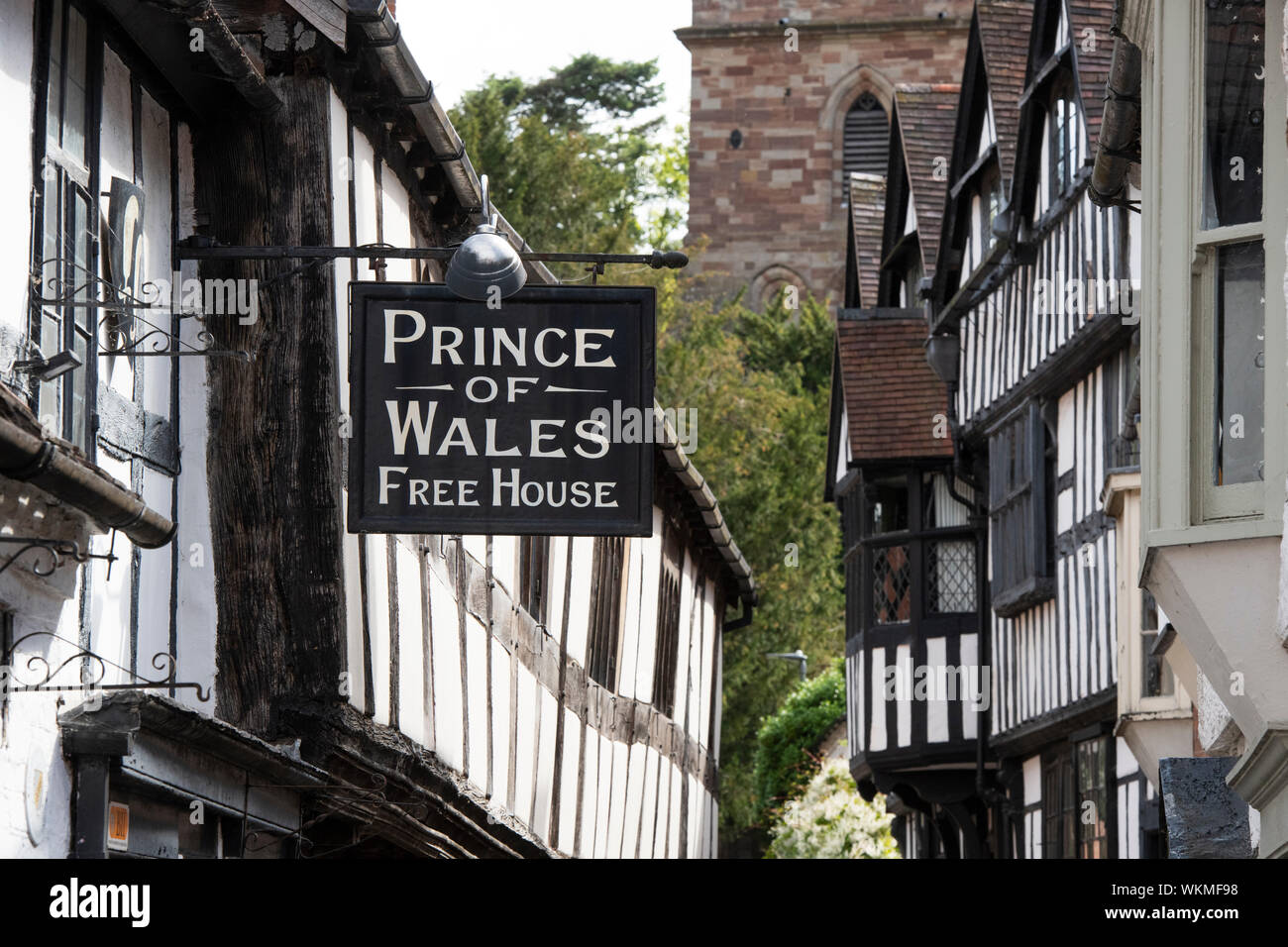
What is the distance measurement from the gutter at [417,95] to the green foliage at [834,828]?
16978 mm

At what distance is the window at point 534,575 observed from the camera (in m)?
12.8

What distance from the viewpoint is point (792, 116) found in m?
41.8

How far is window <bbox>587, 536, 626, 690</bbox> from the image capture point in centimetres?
1476

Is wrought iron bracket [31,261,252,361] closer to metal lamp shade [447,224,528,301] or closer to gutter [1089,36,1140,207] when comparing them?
metal lamp shade [447,224,528,301]

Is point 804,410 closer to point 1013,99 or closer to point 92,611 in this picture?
point 1013,99

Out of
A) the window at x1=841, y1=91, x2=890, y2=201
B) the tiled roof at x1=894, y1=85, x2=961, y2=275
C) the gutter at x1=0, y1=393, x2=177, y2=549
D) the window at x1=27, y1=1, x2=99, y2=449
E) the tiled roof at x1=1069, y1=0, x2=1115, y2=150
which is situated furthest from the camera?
the window at x1=841, y1=91, x2=890, y2=201

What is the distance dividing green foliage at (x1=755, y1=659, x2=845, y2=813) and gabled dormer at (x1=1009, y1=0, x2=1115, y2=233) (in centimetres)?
1445

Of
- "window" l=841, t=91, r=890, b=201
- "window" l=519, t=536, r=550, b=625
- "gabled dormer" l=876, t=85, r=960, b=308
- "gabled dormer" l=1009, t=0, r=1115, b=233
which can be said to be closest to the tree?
"window" l=841, t=91, r=890, b=201

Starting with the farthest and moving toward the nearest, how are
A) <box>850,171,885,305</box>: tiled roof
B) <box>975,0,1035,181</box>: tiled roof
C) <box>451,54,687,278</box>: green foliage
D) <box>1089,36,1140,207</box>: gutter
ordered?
<box>451,54,687,278</box>: green foliage, <box>850,171,885,305</box>: tiled roof, <box>975,0,1035,181</box>: tiled roof, <box>1089,36,1140,207</box>: gutter

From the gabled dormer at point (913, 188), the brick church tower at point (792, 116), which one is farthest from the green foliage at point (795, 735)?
the brick church tower at point (792, 116)

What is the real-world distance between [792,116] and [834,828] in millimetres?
18739

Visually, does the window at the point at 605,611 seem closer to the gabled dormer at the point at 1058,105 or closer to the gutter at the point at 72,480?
the gabled dormer at the point at 1058,105

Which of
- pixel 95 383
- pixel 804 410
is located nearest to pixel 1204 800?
pixel 95 383

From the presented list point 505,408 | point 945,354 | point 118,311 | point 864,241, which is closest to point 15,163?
point 118,311
